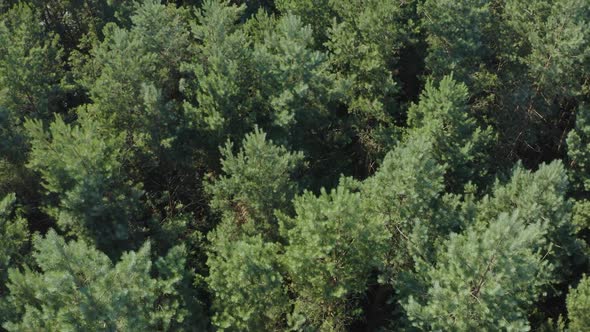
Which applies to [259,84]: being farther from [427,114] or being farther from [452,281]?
[452,281]

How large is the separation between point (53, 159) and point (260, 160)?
8934 mm

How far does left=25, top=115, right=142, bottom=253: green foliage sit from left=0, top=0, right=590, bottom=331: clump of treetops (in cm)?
10

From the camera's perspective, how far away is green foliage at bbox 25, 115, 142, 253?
21.1m

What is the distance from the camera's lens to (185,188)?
29.4m

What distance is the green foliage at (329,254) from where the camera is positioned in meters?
20.6

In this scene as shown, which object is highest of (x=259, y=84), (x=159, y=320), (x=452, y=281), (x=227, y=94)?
(x=259, y=84)

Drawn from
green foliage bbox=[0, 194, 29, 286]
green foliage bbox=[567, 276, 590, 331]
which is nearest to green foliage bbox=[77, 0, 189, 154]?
green foliage bbox=[0, 194, 29, 286]

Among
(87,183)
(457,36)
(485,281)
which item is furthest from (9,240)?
(457,36)

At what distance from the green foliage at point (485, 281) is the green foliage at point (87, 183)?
13.6 m

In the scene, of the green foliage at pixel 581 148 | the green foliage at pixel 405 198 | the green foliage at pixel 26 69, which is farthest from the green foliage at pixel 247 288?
the green foliage at pixel 581 148

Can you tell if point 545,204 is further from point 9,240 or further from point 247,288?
point 9,240

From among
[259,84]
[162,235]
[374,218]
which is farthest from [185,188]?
[374,218]

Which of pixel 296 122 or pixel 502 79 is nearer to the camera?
pixel 296 122

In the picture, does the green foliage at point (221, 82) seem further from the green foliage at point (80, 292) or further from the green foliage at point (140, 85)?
the green foliage at point (80, 292)
